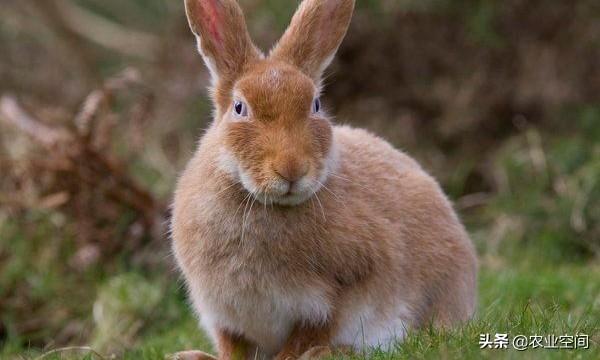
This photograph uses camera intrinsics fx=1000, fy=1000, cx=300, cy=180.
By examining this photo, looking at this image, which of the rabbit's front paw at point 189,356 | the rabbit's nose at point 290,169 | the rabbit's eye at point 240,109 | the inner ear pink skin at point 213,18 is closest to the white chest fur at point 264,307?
the rabbit's front paw at point 189,356

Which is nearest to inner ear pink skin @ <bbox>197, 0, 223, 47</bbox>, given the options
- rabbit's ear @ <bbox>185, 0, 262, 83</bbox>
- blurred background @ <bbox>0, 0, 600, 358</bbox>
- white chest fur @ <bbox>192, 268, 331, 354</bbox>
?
rabbit's ear @ <bbox>185, 0, 262, 83</bbox>

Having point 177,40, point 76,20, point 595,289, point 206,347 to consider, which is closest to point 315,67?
point 206,347

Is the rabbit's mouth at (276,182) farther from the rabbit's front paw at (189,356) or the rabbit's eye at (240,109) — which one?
the rabbit's front paw at (189,356)

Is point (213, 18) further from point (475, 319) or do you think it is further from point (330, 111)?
point (330, 111)

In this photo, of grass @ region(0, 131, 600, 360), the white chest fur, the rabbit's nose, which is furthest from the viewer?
grass @ region(0, 131, 600, 360)

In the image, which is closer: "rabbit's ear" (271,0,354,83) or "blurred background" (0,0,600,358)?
"rabbit's ear" (271,0,354,83)

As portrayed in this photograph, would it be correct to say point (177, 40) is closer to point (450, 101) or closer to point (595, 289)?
point (450, 101)

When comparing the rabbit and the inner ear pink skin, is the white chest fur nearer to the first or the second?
the rabbit

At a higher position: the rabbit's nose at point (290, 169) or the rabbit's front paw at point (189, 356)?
the rabbit's nose at point (290, 169)
